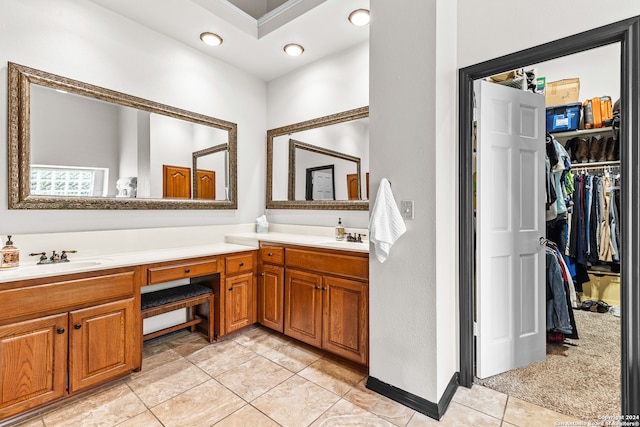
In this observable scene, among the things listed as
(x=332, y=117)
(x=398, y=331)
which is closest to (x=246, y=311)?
(x=398, y=331)

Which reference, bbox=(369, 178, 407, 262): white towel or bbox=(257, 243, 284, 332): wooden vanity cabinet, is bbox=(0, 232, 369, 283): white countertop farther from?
bbox=(369, 178, 407, 262): white towel

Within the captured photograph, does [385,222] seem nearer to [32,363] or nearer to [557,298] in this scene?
[557,298]

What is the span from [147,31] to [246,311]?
268cm

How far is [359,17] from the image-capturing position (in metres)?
2.53

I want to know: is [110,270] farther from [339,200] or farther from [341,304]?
[339,200]

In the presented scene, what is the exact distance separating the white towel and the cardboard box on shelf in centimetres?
269

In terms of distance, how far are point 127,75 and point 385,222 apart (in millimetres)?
2477

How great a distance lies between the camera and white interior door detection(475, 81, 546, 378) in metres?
2.15

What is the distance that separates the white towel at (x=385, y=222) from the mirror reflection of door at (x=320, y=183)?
1.18 m

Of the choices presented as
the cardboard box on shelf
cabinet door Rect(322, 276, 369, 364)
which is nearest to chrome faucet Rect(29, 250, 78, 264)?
cabinet door Rect(322, 276, 369, 364)

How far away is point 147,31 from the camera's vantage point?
8.84 ft

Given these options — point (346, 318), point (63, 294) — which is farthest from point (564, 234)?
point (63, 294)

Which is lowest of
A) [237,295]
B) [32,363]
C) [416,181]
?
[32,363]

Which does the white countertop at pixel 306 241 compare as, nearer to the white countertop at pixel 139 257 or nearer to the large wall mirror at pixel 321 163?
the white countertop at pixel 139 257
